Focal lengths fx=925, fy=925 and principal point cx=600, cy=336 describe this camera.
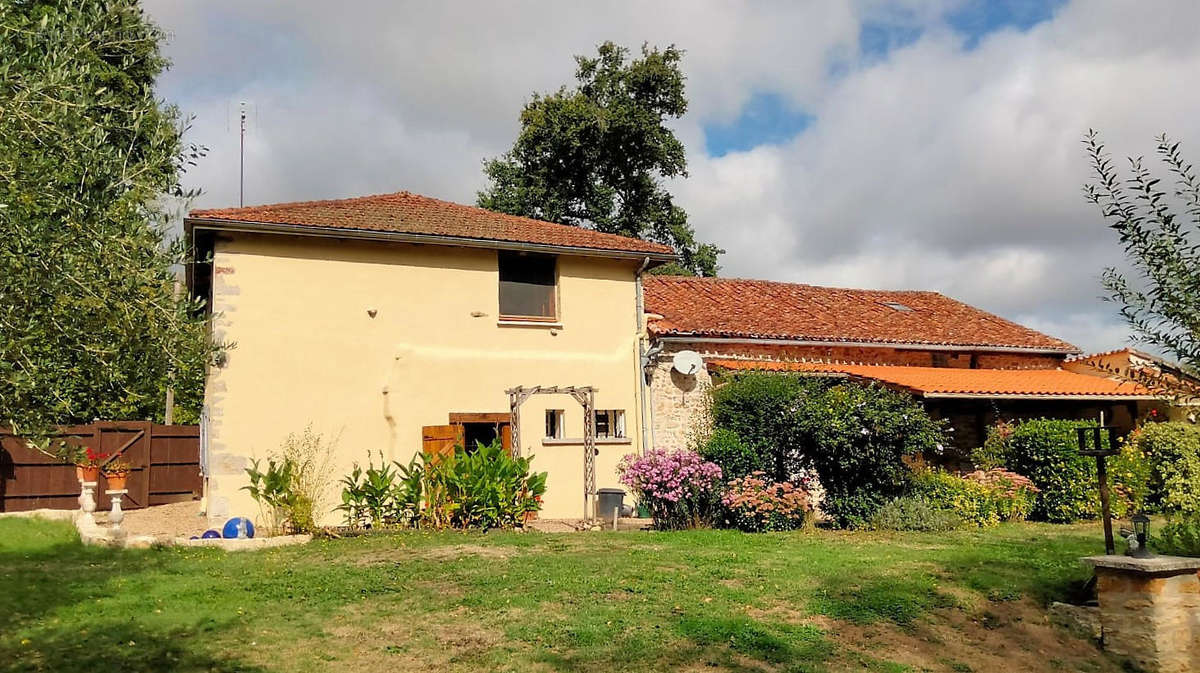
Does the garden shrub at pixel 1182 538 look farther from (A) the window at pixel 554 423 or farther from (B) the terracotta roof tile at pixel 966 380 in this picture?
(A) the window at pixel 554 423

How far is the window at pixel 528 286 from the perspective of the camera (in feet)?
57.4

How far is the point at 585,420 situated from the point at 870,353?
24.4 ft

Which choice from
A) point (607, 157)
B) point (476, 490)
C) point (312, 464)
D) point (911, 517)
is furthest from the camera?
point (607, 157)

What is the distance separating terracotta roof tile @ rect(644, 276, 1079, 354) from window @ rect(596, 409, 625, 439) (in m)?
1.80

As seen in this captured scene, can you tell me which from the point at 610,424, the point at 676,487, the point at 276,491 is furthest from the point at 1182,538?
the point at 276,491

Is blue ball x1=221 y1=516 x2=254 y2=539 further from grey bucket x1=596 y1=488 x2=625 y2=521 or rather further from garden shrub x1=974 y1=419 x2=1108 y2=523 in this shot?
garden shrub x1=974 y1=419 x2=1108 y2=523

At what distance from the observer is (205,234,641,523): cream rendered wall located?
49.5 ft

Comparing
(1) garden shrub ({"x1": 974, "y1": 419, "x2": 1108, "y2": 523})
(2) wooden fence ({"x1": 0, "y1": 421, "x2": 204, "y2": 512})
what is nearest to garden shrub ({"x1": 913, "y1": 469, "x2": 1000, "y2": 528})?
(1) garden shrub ({"x1": 974, "y1": 419, "x2": 1108, "y2": 523})

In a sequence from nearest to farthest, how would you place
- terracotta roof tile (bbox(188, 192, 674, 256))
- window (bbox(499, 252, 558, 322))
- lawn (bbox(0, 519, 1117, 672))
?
lawn (bbox(0, 519, 1117, 672)) → terracotta roof tile (bbox(188, 192, 674, 256)) → window (bbox(499, 252, 558, 322))

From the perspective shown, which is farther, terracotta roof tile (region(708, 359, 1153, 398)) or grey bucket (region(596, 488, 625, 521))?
terracotta roof tile (region(708, 359, 1153, 398))

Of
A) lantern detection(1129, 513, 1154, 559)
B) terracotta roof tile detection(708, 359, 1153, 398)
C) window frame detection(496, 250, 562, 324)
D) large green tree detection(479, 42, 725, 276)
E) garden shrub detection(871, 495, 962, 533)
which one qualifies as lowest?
garden shrub detection(871, 495, 962, 533)

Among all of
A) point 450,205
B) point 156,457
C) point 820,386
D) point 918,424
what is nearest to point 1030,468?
point 918,424

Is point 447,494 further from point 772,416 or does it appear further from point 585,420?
point 772,416

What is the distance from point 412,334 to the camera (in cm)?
1642
